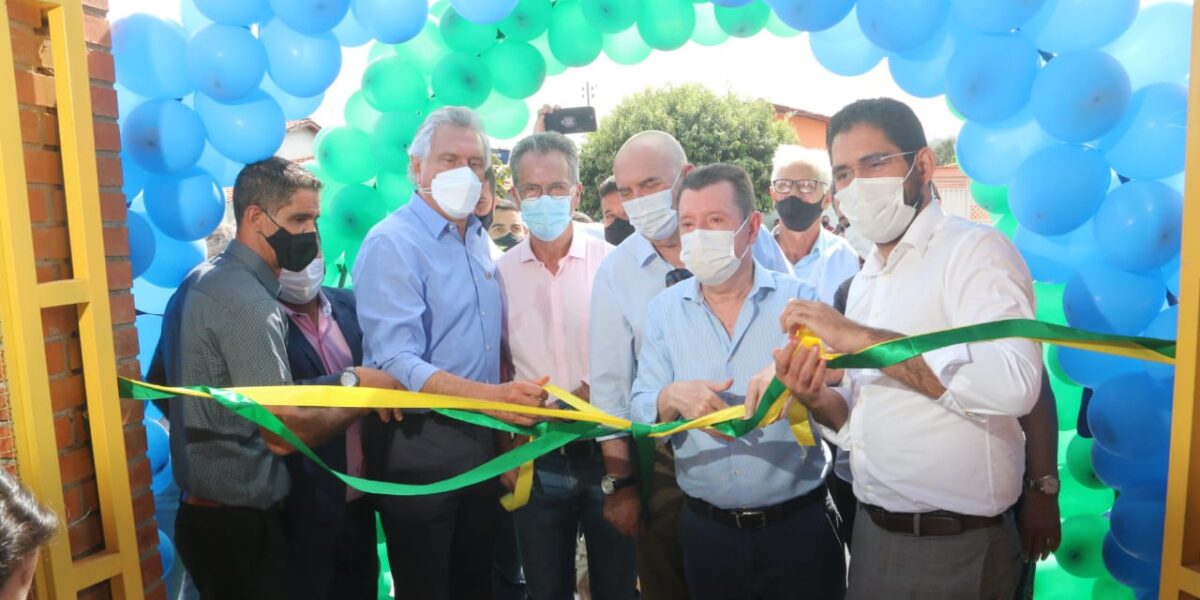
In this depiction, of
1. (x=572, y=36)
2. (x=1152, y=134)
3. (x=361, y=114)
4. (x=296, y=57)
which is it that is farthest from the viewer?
(x=361, y=114)

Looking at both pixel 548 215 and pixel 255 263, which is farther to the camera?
pixel 548 215

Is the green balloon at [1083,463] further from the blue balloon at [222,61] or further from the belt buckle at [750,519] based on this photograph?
the blue balloon at [222,61]

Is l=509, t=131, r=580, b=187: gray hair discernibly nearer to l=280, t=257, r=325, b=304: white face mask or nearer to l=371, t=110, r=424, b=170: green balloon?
l=371, t=110, r=424, b=170: green balloon

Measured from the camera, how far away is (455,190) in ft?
11.6

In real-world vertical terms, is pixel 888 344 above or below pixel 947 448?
above

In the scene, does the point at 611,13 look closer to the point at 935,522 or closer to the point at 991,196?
the point at 991,196

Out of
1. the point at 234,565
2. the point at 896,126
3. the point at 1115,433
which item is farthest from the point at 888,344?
the point at 234,565

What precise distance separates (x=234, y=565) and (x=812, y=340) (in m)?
2.17

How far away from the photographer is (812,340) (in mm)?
2615

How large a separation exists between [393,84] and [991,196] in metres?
2.65

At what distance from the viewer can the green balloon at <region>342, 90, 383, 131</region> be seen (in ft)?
14.8

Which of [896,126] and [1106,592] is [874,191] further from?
[1106,592]

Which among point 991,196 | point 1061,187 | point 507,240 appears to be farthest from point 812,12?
point 507,240

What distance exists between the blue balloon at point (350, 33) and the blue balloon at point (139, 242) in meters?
1.11
